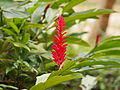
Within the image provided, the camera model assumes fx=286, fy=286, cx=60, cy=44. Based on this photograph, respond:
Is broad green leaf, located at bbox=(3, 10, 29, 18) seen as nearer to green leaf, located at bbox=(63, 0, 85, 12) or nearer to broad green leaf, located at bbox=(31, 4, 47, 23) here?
broad green leaf, located at bbox=(31, 4, 47, 23)

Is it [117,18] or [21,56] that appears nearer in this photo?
[21,56]

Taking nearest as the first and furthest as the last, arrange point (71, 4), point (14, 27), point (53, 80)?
point (53, 80)
point (14, 27)
point (71, 4)

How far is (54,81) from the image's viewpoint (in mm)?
881

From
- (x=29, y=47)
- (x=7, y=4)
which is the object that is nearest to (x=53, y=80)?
(x=29, y=47)

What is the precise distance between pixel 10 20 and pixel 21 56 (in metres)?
0.18

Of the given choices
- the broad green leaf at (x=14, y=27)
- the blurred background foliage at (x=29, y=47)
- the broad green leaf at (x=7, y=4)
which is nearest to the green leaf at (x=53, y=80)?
the blurred background foliage at (x=29, y=47)

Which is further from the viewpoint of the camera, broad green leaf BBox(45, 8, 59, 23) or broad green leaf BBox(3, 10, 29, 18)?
broad green leaf BBox(45, 8, 59, 23)

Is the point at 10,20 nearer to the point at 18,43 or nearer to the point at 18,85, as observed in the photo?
the point at 18,43

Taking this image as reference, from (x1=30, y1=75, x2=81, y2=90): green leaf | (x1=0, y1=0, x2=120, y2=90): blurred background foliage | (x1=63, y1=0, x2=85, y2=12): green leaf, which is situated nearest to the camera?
(x1=30, y1=75, x2=81, y2=90): green leaf

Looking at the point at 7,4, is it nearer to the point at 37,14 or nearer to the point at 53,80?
the point at 37,14

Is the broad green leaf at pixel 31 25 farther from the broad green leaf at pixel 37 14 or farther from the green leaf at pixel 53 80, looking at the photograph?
the green leaf at pixel 53 80

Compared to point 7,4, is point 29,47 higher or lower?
lower

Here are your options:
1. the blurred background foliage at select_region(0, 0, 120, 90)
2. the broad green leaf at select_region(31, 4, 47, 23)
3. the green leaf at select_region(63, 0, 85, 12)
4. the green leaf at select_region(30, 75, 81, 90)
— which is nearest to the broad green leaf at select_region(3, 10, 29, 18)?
the blurred background foliage at select_region(0, 0, 120, 90)

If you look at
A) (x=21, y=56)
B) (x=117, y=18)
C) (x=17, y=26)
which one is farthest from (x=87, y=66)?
(x=117, y=18)
